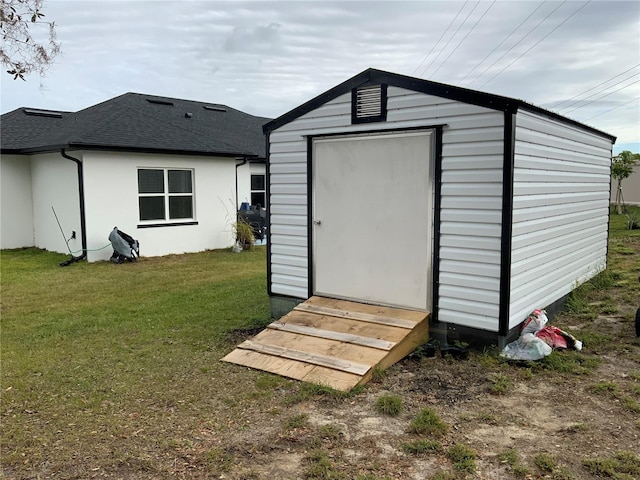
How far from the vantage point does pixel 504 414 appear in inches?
142

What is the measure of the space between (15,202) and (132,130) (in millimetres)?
3587

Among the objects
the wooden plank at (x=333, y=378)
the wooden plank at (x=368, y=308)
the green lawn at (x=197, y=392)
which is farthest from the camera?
the wooden plank at (x=368, y=308)

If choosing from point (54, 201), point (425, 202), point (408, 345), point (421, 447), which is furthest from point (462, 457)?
point (54, 201)

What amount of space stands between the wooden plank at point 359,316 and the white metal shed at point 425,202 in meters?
0.30

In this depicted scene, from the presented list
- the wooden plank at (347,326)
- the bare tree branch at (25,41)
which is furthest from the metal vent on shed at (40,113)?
the wooden plank at (347,326)

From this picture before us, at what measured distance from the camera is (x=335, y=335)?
4.94 metres

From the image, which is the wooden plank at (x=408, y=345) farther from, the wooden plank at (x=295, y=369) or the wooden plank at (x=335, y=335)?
the wooden plank at (x=295, y=369)

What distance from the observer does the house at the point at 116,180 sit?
11070 mm

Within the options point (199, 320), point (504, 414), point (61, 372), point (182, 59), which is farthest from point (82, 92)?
point (504, 414)

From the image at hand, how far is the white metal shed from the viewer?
4.67 m

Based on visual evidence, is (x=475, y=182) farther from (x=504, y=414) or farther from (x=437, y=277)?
(x=504, y=414)

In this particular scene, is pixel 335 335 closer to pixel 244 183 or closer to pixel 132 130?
pixel 132 130

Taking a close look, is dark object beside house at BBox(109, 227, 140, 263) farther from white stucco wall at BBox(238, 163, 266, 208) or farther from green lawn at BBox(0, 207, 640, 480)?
white stucco wall at BBox(238, 163, 266, 208)

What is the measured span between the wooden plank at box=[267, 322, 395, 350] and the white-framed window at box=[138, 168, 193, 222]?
7770 mm
